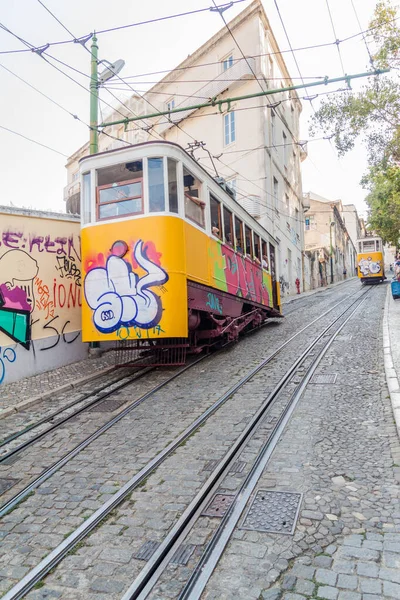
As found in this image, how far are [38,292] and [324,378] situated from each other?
550 cm

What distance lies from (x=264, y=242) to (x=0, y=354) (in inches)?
361

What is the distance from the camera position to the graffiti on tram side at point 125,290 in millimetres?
7551

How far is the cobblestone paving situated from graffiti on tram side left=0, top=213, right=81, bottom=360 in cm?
514

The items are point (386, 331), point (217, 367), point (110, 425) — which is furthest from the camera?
point (386, 331)

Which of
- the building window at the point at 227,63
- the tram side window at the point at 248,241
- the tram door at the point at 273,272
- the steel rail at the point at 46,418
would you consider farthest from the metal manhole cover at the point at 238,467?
the building window at the point at 227,63

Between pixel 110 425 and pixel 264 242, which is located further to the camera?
pixel 264 242

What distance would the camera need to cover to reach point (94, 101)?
9.75 metres

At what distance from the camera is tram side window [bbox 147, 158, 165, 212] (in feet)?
25.4

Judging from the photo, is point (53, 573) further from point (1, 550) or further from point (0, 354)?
point (0, 354)

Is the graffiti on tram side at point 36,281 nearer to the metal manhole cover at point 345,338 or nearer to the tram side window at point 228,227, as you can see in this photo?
the tram side window at point 228,227

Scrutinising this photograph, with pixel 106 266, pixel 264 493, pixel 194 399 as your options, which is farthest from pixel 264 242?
pixel 264 493

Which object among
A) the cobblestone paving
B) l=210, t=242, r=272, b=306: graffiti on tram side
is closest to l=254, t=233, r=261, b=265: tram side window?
l=210, t=242, r=272, b=306: graffiti on tram side

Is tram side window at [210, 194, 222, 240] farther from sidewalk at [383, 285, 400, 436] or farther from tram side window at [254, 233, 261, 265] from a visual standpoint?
sidewalk at [383, 285, 400, 436]

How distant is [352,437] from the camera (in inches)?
194
